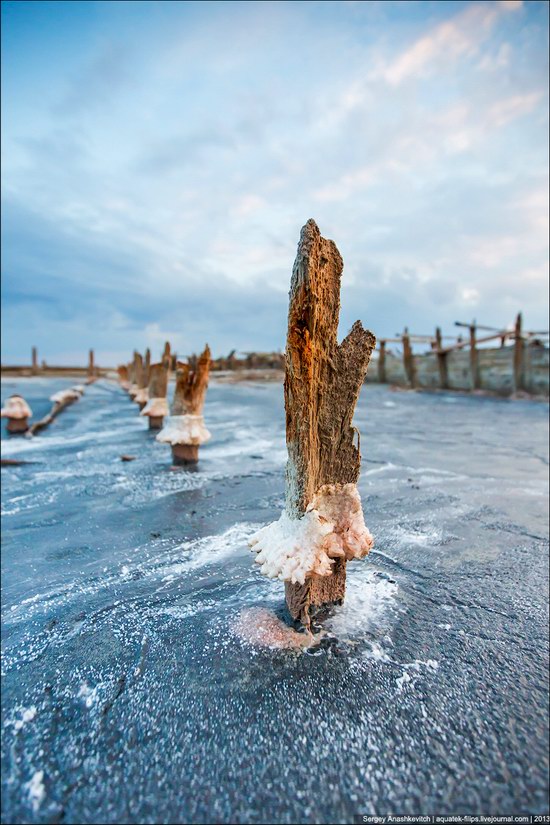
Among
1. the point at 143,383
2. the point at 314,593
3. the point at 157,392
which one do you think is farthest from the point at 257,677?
the point at 143,383

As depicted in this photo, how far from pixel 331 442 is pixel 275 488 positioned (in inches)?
125

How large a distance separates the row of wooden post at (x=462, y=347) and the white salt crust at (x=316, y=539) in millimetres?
22666

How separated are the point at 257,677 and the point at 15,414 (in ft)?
34.3

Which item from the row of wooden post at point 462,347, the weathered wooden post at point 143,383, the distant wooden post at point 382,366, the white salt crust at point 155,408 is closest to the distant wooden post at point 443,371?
the row of wooden post at point 462,347

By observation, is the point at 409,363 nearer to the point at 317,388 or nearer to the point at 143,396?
the point at 143,396

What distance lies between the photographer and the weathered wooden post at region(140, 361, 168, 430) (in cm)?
908

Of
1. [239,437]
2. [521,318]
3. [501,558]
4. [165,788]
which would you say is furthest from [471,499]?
[521,318]

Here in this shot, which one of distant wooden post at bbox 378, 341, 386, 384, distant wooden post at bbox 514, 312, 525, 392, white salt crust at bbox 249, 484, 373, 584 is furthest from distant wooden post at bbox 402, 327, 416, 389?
white salt crust at bbox 249, 484, 373, 584

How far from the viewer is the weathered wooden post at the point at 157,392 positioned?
9078 mm

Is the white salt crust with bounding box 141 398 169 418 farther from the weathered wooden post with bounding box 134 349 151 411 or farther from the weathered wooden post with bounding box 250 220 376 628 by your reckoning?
the weathered wooden post with bounding box 250 220 376 628

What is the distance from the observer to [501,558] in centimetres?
325

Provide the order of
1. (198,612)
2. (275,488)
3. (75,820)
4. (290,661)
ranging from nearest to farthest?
(75,820) < (290,661) < (198,612) < (275,488)

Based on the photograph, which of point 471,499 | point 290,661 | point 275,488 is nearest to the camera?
point 290,661

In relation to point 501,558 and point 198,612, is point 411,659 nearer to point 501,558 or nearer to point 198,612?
point 198,612
